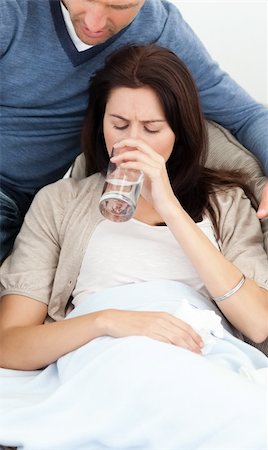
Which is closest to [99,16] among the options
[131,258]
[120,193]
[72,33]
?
[72,33]

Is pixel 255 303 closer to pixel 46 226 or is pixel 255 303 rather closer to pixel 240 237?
pixel 240 237

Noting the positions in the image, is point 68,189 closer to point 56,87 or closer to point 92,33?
point 56,87

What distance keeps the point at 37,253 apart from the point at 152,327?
387 mm

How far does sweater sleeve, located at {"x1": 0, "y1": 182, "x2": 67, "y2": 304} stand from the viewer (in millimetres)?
1668

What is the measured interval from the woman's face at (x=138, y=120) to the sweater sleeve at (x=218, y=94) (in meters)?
0.25

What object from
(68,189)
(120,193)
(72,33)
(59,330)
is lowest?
(59,330)

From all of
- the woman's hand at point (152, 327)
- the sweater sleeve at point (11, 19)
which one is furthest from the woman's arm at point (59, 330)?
the sweater sleeve at point (11, 19)

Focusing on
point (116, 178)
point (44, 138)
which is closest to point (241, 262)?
point (116, 178)

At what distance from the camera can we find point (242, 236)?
171 cm

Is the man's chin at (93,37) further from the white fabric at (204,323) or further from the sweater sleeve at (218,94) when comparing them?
the white fabric at (204,323)

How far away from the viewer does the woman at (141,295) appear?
1263 mm

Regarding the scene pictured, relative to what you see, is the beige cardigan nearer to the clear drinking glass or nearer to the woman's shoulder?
the woman's shoulder

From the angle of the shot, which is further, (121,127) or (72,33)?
(72,33)

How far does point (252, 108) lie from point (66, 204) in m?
0.55
